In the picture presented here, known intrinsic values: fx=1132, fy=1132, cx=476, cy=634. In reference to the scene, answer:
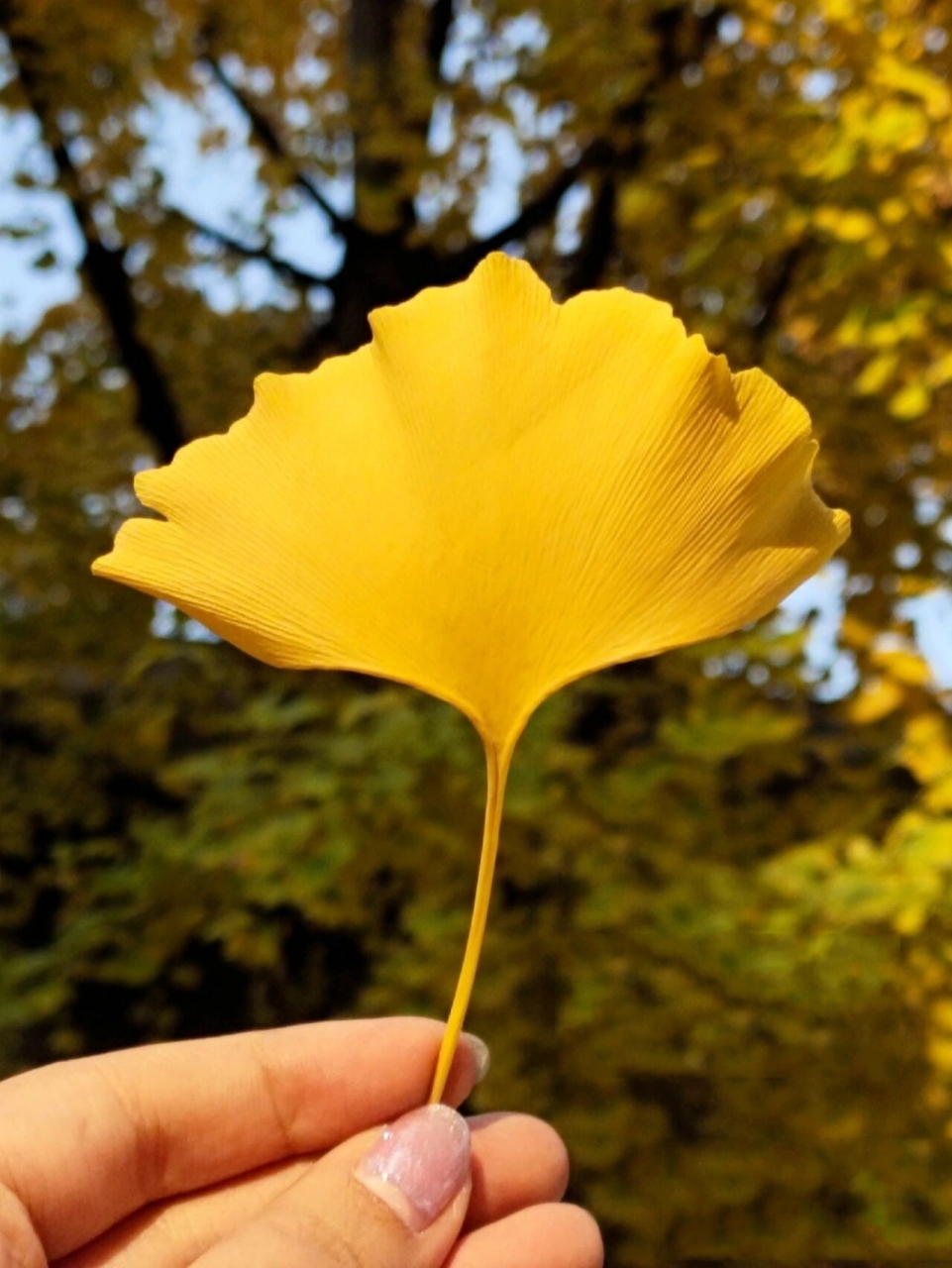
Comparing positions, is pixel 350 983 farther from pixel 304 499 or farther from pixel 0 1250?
pixel 304 499

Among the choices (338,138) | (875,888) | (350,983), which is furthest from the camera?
(338,138)

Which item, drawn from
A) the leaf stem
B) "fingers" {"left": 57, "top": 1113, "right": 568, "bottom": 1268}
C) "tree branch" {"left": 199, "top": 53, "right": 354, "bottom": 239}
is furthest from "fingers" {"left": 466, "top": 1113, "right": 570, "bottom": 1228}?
"tree branch" {"left": 199, "top": 53, "right": 354, "bottom": 239}

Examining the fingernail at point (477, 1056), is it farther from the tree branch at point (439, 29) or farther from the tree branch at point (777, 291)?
the tree branch at point (439, 29)

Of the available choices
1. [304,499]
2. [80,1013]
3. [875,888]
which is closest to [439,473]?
[304,499]

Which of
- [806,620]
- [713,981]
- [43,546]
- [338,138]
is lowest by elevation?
[713,981]

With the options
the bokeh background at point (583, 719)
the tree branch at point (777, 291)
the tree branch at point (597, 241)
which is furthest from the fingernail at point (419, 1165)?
the tree branch at point (597, 241)

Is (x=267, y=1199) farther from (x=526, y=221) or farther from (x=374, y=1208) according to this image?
(x=526, y=221)
